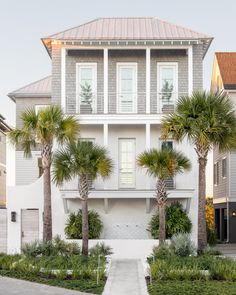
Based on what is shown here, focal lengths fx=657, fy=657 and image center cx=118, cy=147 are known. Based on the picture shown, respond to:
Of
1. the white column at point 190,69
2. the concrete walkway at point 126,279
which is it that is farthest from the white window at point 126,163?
the concrete walkway at point 126,279

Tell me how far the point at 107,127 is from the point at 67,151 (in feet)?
12.3

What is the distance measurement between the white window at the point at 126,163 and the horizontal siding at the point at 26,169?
20.7 feet

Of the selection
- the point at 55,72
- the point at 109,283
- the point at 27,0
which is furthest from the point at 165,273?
the point at 55,72

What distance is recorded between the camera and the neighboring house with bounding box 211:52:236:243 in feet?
121

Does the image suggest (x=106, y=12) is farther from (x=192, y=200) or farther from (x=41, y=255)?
(x=41, y=255)

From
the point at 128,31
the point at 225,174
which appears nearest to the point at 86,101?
the point at 128,31

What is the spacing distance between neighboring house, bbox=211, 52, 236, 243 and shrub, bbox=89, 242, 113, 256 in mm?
11722

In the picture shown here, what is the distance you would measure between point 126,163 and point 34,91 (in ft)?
29.0

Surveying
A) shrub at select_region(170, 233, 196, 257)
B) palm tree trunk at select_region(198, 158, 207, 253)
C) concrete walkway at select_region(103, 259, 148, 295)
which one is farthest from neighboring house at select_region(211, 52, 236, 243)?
concrete walkway at select_region(103, 259, 148, 295)

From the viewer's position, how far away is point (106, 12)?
104 ft

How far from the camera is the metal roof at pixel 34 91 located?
115 feet

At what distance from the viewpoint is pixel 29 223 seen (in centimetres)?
2881

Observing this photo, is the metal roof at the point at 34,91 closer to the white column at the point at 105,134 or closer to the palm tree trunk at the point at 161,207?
the white column at the point at 105,134

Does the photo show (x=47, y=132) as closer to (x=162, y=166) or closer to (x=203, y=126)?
(x=162, y=166)
